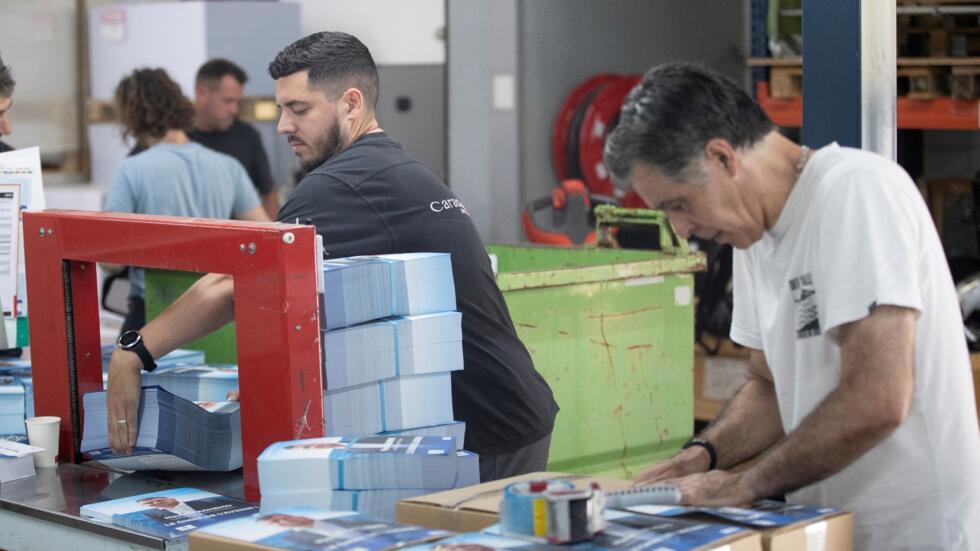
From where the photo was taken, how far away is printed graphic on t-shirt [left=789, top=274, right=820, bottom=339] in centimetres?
218

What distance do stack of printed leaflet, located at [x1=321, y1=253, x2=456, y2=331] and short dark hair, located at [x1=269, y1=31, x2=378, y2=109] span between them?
699mm

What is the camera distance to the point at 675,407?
539 centimetres

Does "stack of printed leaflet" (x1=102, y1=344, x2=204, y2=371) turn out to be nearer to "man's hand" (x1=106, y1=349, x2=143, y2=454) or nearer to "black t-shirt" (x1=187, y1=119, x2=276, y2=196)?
"man's hand" (x1=106, y1=349, x2=143, y2=454)

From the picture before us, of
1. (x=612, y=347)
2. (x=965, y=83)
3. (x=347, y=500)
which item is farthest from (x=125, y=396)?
(x=965, y=83)

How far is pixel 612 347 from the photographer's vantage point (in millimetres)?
5113

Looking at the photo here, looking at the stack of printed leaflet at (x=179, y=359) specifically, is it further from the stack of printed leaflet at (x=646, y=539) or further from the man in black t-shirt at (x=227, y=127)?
the man in black t-shirt at (x=227, y=127)

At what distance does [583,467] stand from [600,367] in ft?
1.27

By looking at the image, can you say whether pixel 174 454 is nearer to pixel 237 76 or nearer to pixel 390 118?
pixel 237 76

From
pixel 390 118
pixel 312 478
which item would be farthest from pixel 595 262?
pixel 390 118

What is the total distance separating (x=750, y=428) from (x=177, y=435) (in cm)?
A: 122

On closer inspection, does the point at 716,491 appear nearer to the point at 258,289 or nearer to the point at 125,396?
the point at 258,289

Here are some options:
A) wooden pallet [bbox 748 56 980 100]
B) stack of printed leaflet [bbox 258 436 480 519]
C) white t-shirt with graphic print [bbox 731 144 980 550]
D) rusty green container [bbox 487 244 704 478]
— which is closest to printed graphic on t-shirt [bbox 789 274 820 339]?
white t-shirt with graphic print [bbox 731 144 980 550]

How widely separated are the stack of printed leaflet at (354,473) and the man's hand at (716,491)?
47 cm

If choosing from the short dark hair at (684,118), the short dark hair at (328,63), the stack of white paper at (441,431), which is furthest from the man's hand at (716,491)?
the short dark hair at (328,63)
